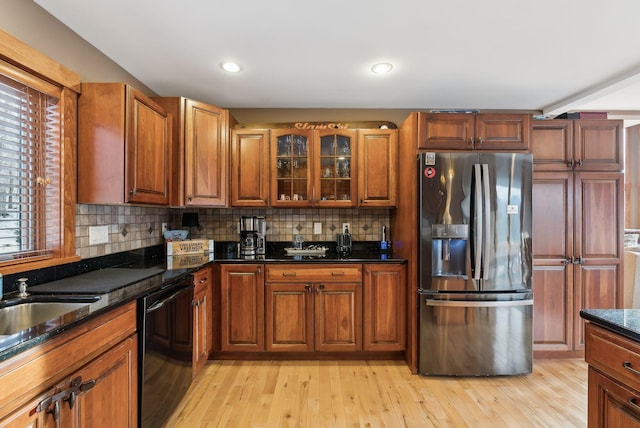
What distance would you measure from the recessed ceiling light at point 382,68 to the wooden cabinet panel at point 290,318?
1.86 metres

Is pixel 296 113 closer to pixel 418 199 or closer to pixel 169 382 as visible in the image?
pixel 418 199

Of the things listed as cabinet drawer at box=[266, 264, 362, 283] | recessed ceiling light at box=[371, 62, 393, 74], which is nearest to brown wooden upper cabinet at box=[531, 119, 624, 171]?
recessed ceiling light at box=[371, 62, 393, 74]

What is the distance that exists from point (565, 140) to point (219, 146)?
3.11 m

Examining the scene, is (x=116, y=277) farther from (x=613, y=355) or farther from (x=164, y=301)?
(x=613, y=355)

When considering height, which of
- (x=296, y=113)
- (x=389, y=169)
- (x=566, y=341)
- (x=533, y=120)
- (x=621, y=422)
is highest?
(x=296, y=113)

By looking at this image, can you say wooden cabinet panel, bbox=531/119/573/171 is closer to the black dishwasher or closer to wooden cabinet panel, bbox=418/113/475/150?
wooden cabinet panel, bbox=418/113/475/150

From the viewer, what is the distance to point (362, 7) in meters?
1.70

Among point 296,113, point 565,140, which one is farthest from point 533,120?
point 296,113

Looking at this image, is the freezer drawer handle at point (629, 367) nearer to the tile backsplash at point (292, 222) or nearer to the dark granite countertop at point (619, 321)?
the dark granite countertop at point (619, 321)

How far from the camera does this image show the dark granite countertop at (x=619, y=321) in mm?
1104

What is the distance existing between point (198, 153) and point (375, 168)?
64.0 inches

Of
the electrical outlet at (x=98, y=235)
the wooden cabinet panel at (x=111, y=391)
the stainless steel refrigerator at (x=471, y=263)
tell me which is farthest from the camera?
the stainless steel refrigerator at (x=471, y=263)

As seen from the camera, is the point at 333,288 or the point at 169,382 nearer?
the point at 169,382

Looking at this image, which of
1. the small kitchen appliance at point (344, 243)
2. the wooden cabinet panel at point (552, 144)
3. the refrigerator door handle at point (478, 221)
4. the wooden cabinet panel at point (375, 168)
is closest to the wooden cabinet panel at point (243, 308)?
the small kitchen appliance at point (344, 243)
